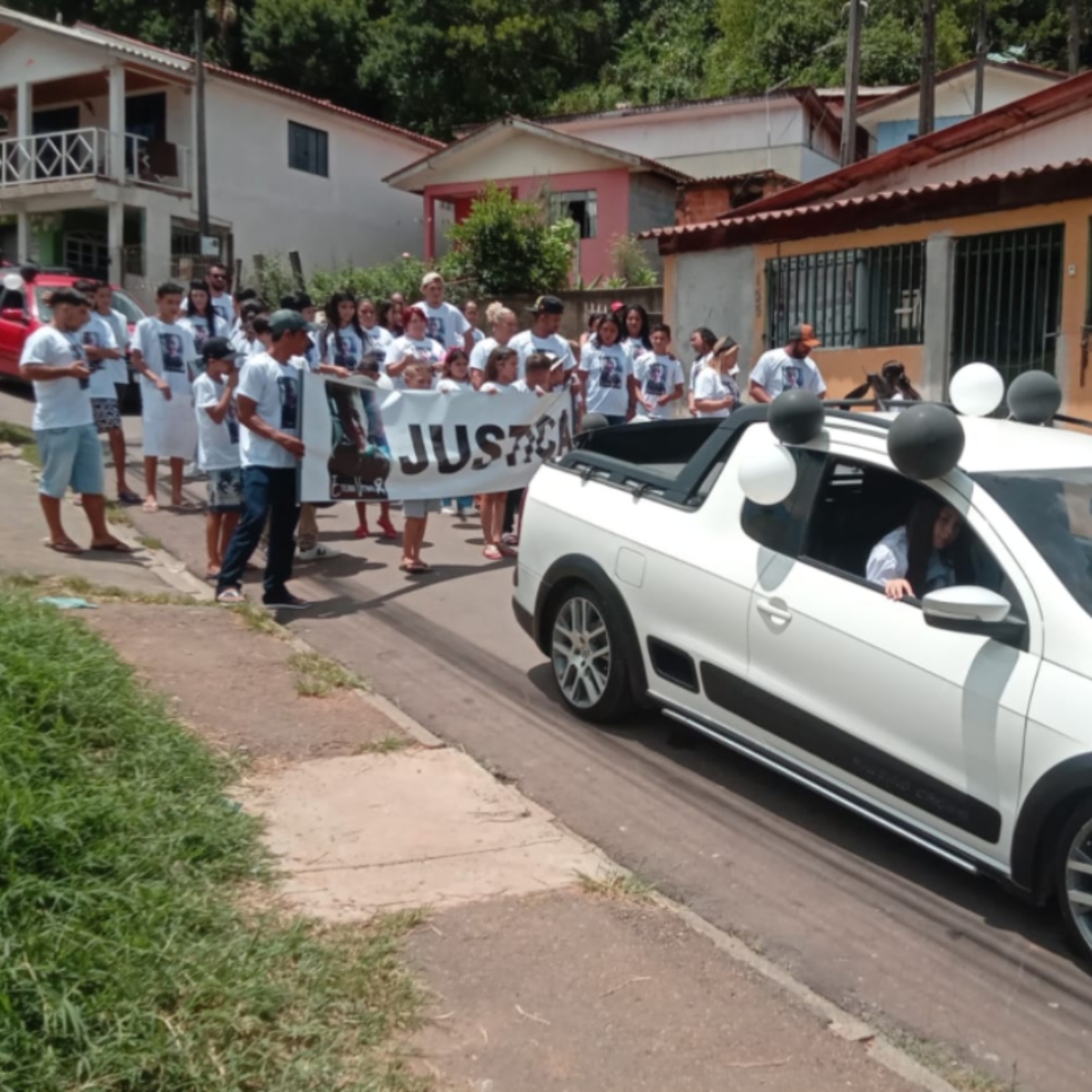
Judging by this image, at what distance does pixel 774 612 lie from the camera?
4930 millimetres

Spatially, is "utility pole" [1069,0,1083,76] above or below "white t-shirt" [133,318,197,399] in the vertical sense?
above

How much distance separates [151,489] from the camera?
11.0 m

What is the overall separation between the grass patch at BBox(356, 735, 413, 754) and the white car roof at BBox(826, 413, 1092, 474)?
2.18 metres

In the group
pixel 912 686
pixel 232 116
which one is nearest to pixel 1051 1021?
pixel 912 686

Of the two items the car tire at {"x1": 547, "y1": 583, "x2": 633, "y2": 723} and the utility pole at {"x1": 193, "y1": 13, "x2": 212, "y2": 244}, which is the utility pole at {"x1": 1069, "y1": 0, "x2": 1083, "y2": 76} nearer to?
the utility pole at {"x1": 193, "y1": 13, "x2": 212, "y2": 244}

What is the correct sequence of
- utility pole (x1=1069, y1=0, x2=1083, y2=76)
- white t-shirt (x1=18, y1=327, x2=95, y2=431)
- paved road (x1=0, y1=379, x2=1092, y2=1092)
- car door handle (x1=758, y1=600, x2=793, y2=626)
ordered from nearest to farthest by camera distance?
paved road (x1=0, y1=379, x2=1092, y2=1092), car door handle (x1=758, y1=600, x2=793, y2=626), white t-shirt (x1=18, y1=327, x2=95, y2=431), utility pole (x1=1069, y1=0, x2=1083, y2=76)

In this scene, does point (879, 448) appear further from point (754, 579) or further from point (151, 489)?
point (151, 489)

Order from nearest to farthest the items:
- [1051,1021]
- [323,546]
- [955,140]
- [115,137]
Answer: [1051,1021] → [323,546] → [955,140] → [115,137]

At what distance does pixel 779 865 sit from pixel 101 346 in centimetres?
803

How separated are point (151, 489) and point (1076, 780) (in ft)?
28.7

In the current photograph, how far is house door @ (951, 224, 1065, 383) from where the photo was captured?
13.5m

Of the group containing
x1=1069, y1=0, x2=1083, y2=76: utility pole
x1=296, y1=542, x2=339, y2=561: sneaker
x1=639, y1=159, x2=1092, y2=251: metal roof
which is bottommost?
x1=296, y1=542, x2=339, y2=561: sneaker

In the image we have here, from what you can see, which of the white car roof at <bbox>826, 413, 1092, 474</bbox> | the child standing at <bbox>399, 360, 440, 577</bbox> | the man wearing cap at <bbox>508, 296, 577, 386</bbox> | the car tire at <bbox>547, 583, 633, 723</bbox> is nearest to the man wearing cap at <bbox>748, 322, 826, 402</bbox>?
the man wearing cap at <bbox>508, 296, 577, 386</bbox>

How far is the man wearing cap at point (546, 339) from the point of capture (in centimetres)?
1055
